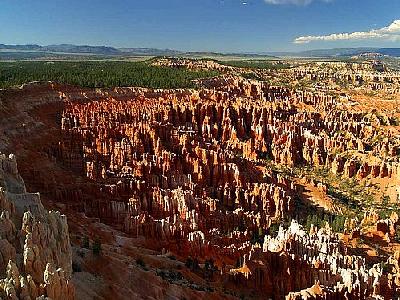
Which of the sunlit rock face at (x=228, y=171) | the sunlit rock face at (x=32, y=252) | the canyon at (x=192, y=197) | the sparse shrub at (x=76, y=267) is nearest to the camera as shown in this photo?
the sunlit rock face at (x=32, y=252)

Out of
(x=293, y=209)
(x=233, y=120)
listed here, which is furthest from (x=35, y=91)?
(x=293, y=209)

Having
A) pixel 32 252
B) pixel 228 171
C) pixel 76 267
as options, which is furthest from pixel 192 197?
pixel 32 252

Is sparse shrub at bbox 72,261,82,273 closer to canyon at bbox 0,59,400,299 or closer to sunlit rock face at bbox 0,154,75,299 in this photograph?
canyon at bbox 0,59,400,299

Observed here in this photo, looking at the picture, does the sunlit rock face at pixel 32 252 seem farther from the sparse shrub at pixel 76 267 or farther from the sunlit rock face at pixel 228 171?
the sunlit rock face at pixel 228 171

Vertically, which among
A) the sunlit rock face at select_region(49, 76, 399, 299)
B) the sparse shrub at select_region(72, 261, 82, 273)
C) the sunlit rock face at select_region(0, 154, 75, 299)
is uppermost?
the sunlit rock face at select_region(0, 154, 75, 299)

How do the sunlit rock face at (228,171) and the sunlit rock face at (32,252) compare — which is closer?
the sunlit rock face at (32,252)

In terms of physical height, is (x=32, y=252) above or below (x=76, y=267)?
above

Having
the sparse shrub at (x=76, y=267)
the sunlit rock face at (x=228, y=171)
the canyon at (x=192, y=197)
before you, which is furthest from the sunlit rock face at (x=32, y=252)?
the sunlit rock face at (x=228, y=171)

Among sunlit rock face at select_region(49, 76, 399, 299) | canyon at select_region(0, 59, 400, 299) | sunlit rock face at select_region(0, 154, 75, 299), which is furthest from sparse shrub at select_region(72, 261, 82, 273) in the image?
sunlit rock face at select_region(49, 76, 399, 299)

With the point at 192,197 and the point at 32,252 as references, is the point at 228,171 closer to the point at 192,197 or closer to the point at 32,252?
the point at 192,197
